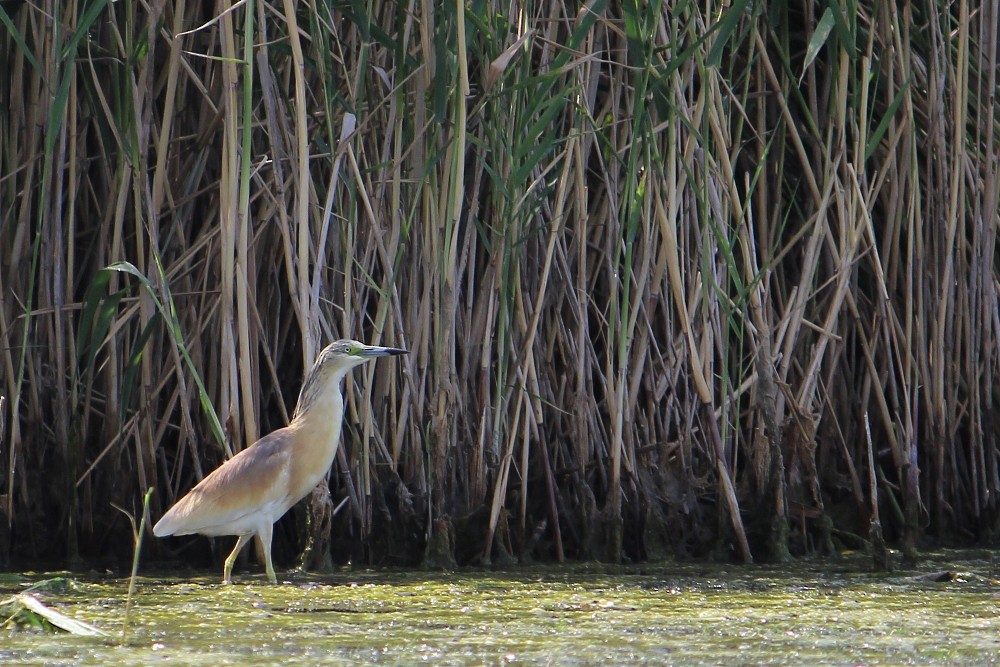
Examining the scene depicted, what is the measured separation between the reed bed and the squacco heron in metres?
0.10

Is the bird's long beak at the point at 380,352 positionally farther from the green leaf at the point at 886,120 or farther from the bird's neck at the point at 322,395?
the green leaf at the point at 886,120

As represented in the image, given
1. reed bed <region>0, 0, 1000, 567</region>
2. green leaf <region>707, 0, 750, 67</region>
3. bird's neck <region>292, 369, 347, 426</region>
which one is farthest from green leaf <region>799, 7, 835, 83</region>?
bird's neck <region>292, 369, 347, 426</region>

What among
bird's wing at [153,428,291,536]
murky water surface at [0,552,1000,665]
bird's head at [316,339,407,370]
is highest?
bird's head at [316,339,407,370]

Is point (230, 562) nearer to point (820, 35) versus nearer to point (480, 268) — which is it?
point (480, 268)

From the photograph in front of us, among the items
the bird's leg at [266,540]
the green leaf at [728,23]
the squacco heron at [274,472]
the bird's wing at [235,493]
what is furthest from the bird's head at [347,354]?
the green leaf at [728,23]

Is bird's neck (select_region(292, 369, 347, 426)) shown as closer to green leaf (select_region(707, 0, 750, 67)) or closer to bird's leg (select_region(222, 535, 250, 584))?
bird's leg (select_region(222, 535, 250, 584))

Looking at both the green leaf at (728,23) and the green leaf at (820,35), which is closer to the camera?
the green leaf at (728,23)

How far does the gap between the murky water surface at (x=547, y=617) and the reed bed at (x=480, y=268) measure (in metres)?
0.31

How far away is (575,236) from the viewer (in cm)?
475

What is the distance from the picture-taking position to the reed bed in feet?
14.2

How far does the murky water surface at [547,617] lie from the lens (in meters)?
3.01

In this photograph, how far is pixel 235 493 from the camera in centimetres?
414

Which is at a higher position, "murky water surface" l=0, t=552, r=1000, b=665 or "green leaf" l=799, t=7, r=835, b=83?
"green leaf" l=799, t=7, r=835, b=83

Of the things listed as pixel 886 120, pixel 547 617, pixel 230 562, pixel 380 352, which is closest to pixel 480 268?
pixel 380 352
